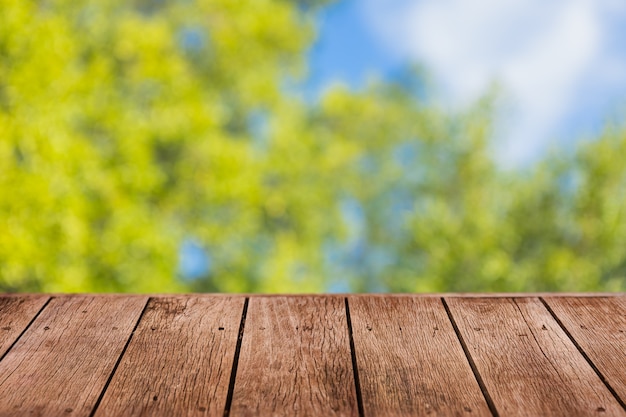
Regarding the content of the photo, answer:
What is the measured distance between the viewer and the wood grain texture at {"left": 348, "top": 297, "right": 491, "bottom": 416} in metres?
1.25

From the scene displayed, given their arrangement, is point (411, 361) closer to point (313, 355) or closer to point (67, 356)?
point (313, 355)

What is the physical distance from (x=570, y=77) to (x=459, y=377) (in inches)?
918

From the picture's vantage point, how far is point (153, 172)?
26.7 ft

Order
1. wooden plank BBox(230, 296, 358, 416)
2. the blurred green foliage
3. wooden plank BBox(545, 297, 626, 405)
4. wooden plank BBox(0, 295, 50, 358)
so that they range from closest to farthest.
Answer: wooden plank BBox(230, 296, 358, 416) → wooden plank BBox(545, 297, 626, 405) → wooden plank BBox(0, 295, 50, 358) → the blurred green foliage

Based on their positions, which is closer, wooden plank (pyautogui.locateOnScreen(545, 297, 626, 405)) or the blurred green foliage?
wooden plank (pyautogui.locateOnScreen(545, 297, 626, 405))

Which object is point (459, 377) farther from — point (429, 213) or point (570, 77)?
point (570, 77)

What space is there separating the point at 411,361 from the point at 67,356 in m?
0.63

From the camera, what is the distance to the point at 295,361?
4.67 feet

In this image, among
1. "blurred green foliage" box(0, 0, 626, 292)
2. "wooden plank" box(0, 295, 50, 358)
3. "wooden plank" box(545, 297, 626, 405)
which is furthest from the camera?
"blurred green foliage" box(0, 0, 626, 292)

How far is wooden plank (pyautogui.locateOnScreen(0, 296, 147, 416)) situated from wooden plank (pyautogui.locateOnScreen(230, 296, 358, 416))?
0.24 metres

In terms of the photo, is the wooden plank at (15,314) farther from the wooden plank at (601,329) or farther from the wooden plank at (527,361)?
the wooden plank at (601,329)

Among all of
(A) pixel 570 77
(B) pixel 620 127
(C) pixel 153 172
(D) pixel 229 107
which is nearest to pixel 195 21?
(D) pixel 229 107

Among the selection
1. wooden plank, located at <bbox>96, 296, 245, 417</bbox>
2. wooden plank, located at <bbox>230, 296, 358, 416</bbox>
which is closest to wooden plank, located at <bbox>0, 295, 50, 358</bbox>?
wooden plank, located at <bbox>96, 296, 245, 417</bbox>

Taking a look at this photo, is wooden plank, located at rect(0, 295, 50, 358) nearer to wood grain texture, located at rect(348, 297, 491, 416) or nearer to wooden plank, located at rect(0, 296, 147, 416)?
wooden plank, located at rect(0, 296, 147, 416)
